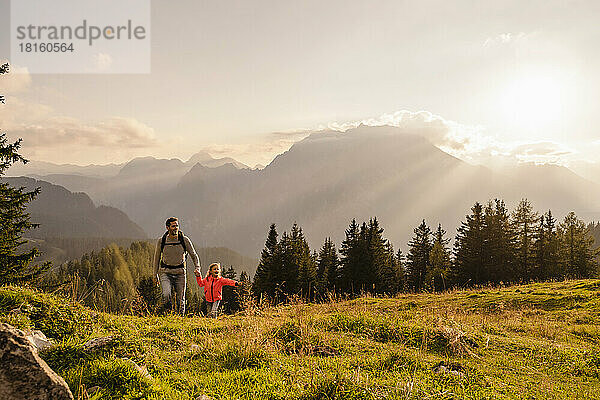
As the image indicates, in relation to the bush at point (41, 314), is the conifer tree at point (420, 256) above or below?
below

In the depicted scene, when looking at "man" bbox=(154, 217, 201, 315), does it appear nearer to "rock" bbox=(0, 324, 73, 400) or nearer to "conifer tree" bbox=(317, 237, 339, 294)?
"rock" bbox=(0, 324, 73, 400)

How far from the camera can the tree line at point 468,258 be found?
47.8m

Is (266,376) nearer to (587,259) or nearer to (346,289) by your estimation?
(346,289)

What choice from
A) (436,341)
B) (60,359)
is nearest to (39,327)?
(60,359)

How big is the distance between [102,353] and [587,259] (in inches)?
2591

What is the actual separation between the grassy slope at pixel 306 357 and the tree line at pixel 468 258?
37.5 meters

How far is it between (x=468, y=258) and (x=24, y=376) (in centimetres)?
5317

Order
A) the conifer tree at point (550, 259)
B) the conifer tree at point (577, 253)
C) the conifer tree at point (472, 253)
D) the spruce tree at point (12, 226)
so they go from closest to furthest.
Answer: the spruce tree at point (12, 226) → the conifer tree at point (472, 253) → the conifer tree at point (550, 259) → the conifer tree at point (577, 253)

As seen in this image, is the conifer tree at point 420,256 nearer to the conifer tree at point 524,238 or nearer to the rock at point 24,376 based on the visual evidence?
the conifer tree at point 524,238

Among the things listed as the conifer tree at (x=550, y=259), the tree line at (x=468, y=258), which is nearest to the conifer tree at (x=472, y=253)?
the tree line at (x=468, y=258)

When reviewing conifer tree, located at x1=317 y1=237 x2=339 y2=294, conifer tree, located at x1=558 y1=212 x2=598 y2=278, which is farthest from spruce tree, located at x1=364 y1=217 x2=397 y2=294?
conifer tree, located at x1=558 y1=212 x2=598 y2=278

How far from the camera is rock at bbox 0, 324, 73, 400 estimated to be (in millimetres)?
4176

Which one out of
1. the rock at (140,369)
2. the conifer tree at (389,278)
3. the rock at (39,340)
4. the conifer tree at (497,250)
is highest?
the rock at (39,340)

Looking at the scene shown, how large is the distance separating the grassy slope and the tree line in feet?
123
